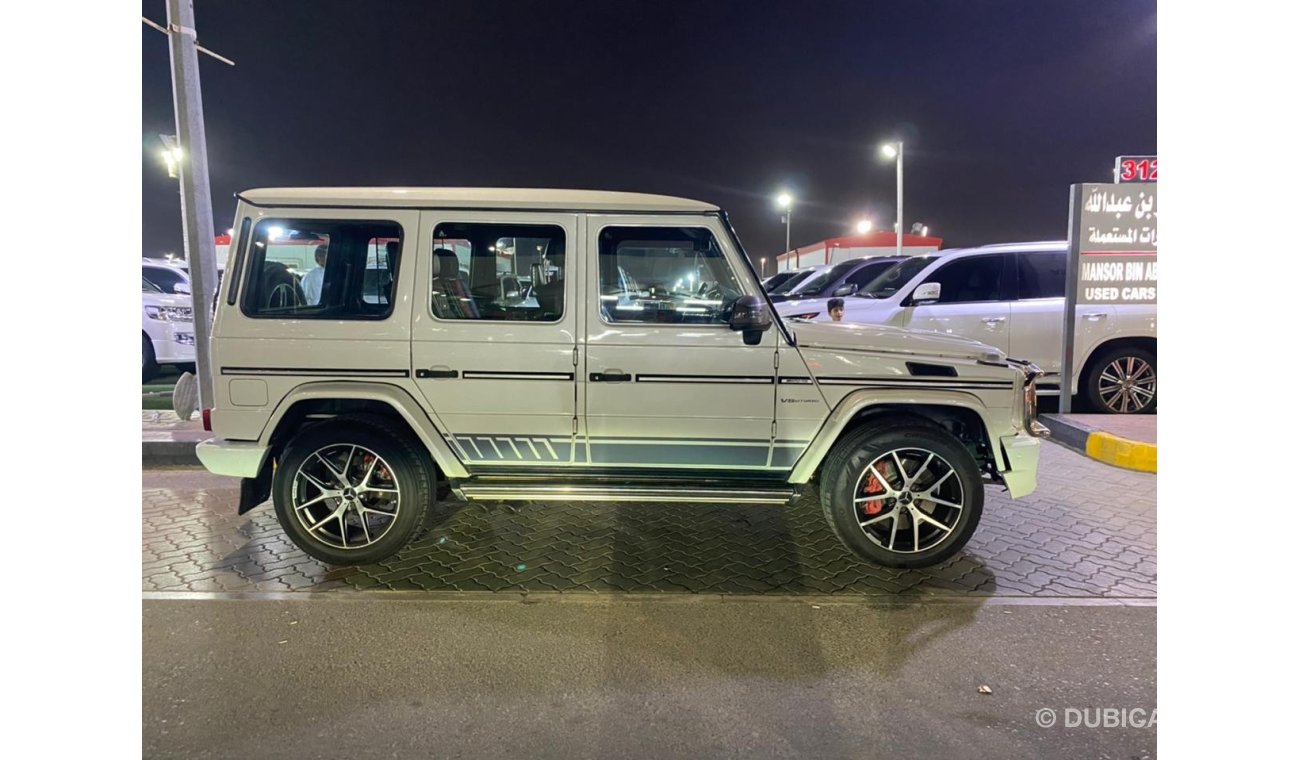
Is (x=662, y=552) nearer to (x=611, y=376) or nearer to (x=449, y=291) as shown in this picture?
(x=611, y=376)

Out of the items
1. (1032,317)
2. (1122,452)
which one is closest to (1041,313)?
(1032,317)

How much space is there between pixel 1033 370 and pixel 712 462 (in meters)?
2.05

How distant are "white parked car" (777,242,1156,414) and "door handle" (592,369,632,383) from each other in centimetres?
515

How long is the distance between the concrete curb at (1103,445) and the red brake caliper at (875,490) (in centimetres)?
360

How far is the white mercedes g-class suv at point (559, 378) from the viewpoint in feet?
13.4

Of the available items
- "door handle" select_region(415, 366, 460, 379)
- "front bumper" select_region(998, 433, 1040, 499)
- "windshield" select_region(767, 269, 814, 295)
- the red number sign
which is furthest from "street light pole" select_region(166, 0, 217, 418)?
the red number sign

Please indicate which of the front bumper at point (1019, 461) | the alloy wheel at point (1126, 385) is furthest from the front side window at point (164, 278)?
the alloy wheel at point (1126, 385)

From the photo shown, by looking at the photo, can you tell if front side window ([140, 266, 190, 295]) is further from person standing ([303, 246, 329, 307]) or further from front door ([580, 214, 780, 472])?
front door ([580, 214, 780, 472])

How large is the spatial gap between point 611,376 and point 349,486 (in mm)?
1688

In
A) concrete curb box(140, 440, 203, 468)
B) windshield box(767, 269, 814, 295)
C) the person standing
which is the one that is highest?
windshield box(767, 269, 814, 295)

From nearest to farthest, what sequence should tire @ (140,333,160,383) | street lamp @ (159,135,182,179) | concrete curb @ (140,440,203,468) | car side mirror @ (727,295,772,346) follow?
car side mirror @ (727,295,772,346), concrete curb @ (140,440,203,468), street lamp @ (159,135,182,179), tire @ (140,333,160,383)

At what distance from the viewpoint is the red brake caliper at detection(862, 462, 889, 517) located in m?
4.19

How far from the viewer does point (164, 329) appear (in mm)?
10336

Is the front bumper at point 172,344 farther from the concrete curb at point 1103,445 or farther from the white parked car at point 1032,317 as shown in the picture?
the concrete curb at point 1103,445
